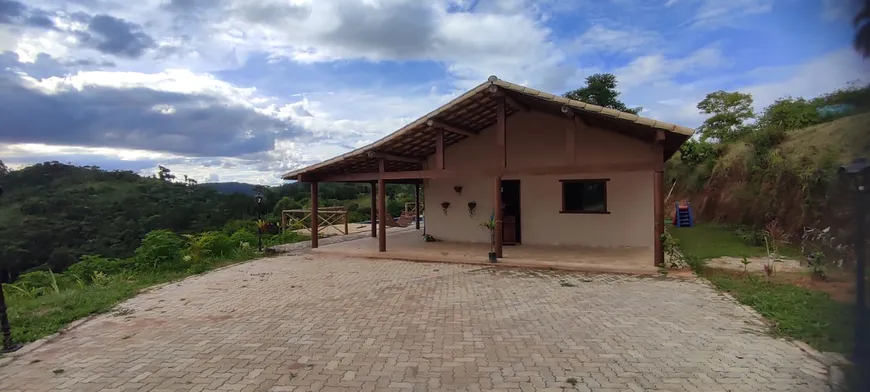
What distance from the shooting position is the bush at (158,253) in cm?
971

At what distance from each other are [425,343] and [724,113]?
24899 millimetres

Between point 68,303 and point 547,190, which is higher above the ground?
point 547,190

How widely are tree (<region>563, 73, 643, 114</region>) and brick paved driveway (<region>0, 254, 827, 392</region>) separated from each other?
18.6m

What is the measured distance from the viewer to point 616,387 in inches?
135

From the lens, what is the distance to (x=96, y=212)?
21891mm

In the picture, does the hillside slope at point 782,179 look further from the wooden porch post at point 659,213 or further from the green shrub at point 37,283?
the green shrub at point 37,283

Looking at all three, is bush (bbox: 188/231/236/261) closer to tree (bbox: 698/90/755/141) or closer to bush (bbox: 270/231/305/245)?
bush (bbox: 270/231/305/245)

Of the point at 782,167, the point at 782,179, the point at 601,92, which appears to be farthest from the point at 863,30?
the point at 601,92

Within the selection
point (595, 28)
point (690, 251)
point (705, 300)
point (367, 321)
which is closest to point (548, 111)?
point (595, 28)

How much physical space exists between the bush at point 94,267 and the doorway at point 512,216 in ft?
29.0

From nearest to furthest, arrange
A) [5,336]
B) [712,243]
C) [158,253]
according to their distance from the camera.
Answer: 1. [5,336]
2. [158,253]
3. [712,243]

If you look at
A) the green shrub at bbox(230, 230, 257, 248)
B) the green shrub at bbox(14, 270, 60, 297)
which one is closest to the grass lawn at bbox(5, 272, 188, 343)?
the green shrub at bbox(14, 270, 60, 297)

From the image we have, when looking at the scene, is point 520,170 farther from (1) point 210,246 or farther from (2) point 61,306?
(2) point 61,306

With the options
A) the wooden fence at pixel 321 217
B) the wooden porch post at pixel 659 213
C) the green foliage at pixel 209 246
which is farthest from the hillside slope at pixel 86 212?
the wooden porch post at pixel 659 213
